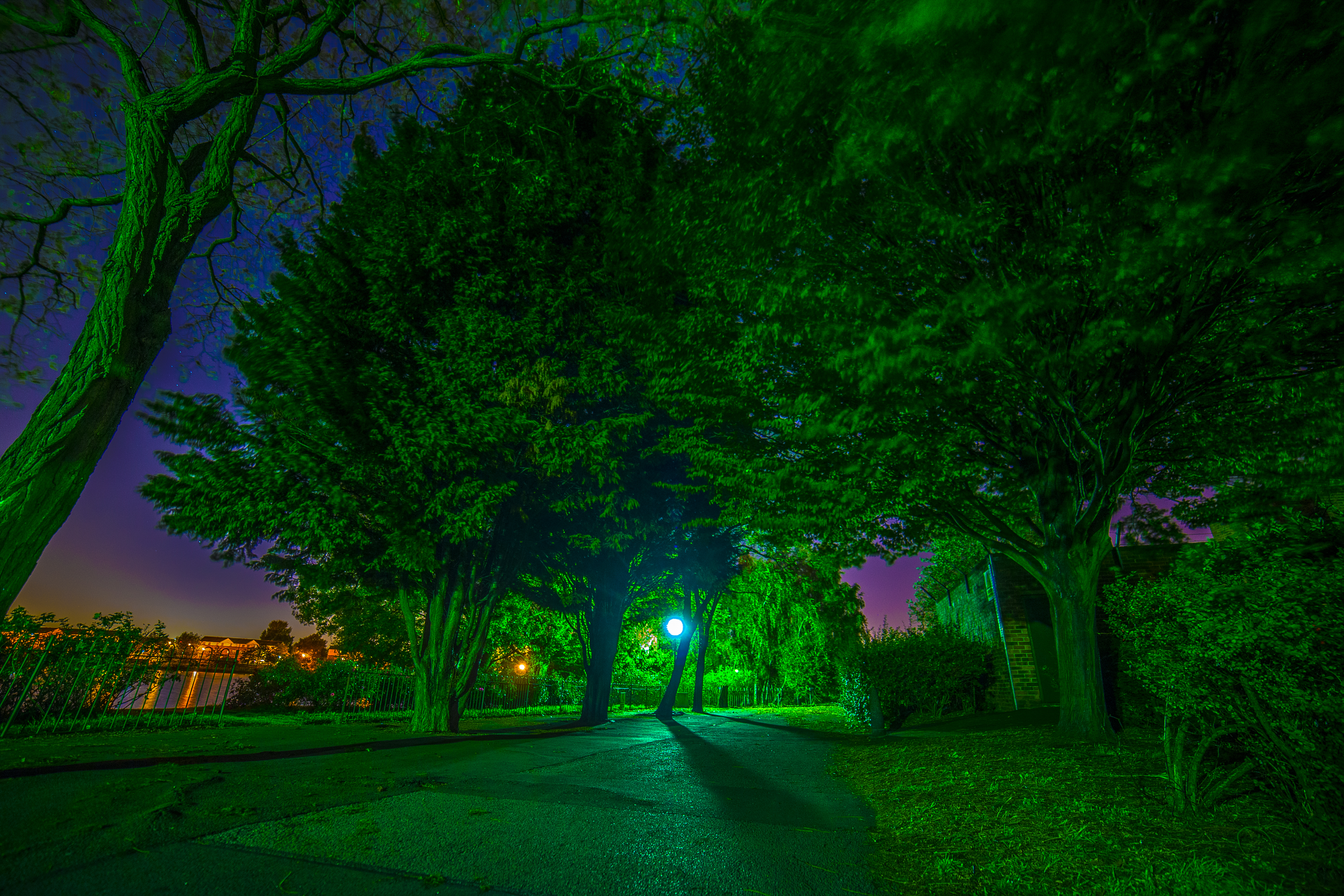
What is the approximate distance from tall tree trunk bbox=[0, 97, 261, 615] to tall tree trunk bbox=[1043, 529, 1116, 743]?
38.0 feet

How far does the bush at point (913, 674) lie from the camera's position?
45.5ft

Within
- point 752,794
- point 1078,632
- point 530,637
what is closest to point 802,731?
point 1078,632

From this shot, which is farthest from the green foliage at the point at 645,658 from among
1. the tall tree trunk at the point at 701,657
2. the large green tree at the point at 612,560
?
the large green tree at the point at 612,560

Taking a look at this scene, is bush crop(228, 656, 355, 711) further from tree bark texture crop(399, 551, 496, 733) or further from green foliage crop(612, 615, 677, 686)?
green foliage crop(612, 615, 677, 686)

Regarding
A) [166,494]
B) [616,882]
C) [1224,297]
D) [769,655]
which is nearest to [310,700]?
[166,494]

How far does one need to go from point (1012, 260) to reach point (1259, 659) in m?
4.41

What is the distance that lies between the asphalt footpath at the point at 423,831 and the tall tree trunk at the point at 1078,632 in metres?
4.58

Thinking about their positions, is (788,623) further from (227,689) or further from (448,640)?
(227,689)

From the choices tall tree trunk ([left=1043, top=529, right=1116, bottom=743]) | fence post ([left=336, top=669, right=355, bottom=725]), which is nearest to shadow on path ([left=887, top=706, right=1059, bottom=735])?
tall tree trunk ([left=1043, top=529, right=1116, bottom=743])

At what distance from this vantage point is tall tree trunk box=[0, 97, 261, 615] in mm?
4328

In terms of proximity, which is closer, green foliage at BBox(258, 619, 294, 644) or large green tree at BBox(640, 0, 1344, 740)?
large green tree at BBox(640, 0, 1344, 740)

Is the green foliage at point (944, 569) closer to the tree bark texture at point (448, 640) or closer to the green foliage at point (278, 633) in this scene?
the tree bark texture at point (448, 640)

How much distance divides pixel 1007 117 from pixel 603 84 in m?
5.51

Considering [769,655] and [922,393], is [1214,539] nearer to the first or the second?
[922,393]
